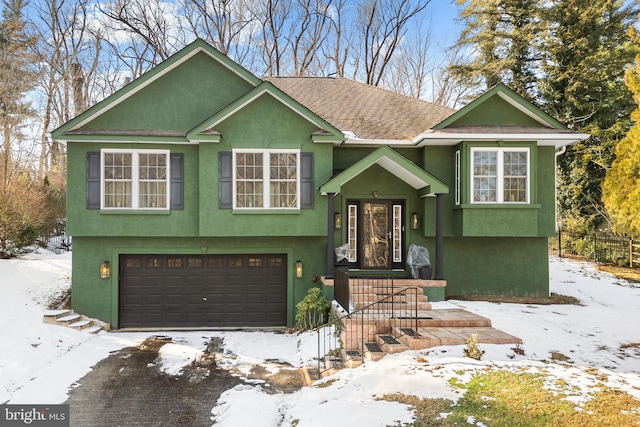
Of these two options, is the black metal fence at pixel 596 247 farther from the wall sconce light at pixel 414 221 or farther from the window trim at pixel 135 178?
the window trim at pixel 135 178

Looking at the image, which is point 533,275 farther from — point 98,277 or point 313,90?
point 98,277

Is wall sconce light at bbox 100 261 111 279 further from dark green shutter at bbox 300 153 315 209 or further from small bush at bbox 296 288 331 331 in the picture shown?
dark green shutter at bbox 300 153 315 209

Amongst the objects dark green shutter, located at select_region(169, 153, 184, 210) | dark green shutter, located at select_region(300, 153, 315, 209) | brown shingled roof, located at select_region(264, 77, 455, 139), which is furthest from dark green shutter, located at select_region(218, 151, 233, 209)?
brown shingled roof, located at select_region(264, 77, 455, 139)

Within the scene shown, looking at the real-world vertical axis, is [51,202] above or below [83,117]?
below

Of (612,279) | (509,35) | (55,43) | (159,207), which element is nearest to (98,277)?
(159,207)

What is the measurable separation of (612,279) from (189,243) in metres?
15.6

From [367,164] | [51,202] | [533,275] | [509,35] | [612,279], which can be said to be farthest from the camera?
[509,35]

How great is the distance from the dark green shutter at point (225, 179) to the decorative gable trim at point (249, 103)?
1.79ft

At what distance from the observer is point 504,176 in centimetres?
1105

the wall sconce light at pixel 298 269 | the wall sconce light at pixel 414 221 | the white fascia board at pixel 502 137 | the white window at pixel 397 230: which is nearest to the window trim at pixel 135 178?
the wall sconce light at pixel 298 269

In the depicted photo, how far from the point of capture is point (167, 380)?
741 cm

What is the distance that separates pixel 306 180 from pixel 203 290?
180 inches

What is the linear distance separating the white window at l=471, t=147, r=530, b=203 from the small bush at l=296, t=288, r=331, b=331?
5.31m

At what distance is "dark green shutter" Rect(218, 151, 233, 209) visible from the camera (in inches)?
416
